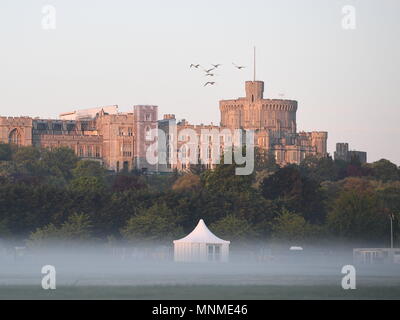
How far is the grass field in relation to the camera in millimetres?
75625

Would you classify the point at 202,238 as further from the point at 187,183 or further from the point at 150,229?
the point at 187,183

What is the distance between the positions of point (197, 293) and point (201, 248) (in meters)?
33.6

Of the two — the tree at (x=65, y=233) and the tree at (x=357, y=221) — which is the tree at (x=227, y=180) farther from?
the tree at (x=65, y=233)

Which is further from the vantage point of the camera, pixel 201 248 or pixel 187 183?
pixel 187 183

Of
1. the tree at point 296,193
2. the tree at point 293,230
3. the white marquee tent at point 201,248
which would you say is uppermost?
the tree at point 296,193

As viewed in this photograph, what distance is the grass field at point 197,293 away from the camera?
248 ft

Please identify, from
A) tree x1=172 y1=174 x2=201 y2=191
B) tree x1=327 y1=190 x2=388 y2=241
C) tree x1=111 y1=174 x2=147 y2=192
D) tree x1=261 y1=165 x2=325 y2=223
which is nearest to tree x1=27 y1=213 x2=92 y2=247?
tree x1=327 y1=190 x2=388 y2=241

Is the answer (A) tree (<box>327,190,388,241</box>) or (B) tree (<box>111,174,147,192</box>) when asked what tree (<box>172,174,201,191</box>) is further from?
(A) tree (<box>327,190,388,241</box>)

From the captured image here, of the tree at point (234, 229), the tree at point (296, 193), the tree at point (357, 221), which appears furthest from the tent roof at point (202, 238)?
the tree at point (296, 193)

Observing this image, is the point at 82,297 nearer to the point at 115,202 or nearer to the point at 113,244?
the point at 113,244

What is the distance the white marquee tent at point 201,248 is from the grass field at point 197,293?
29006 mm

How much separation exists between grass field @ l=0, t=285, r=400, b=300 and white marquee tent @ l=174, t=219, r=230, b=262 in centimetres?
2901

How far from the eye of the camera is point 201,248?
112m

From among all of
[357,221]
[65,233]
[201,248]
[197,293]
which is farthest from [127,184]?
[197,293]
